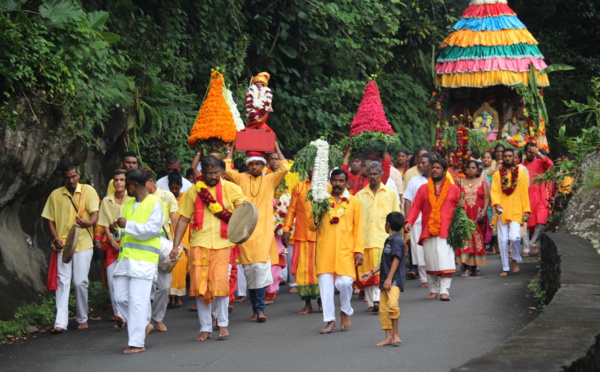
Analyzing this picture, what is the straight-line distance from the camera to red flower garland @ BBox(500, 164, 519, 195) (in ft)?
53.2

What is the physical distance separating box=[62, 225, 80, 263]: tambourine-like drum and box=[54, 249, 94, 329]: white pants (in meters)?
0.22

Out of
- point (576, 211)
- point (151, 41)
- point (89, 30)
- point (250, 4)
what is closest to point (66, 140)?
point (89, 30)

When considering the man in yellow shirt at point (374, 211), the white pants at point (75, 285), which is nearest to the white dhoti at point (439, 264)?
the man in yellow shirt at point (374, 211)

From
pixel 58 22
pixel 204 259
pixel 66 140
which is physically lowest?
pixel 204 259

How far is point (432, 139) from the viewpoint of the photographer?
27656 millimetres

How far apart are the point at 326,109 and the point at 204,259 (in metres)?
12.0

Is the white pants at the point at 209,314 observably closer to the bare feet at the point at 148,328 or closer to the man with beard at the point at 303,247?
the bare feet at the point at 148,328

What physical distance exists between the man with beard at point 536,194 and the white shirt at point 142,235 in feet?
34.0

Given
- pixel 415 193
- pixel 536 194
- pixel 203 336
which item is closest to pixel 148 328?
pixel 203 336

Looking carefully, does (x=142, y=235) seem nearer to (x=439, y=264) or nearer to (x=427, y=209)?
(x=439, y=264)

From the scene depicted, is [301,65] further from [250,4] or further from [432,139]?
[432,139]

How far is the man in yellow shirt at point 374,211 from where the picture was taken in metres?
13.0

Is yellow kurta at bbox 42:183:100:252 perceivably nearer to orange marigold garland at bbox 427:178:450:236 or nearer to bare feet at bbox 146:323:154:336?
bare feet at bbox 146:323:154:336

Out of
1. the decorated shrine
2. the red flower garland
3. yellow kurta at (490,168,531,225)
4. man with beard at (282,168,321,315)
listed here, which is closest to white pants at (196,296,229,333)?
man with beard at (282,168,321,315)
